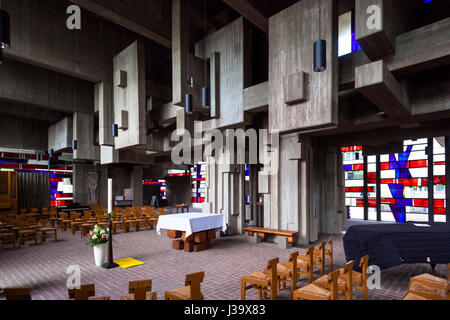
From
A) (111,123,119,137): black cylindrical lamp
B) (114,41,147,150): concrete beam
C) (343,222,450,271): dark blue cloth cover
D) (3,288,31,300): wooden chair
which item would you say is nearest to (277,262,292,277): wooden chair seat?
(343,222,450,271): dark blue cloth cover

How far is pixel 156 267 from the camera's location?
649 centimetres

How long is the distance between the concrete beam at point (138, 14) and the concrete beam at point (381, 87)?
7.16m

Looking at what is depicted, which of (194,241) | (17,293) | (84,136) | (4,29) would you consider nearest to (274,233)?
(194,241)

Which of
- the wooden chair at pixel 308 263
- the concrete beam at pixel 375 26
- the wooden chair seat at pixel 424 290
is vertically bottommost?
the wooden chair at pixel 308 263

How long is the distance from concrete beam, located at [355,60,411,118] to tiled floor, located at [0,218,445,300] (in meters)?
3.66

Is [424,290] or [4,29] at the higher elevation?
[4,29]

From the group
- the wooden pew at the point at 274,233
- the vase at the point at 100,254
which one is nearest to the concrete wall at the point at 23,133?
the vase at the point at 100,254

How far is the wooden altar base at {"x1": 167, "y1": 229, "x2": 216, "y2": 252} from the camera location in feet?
26.4

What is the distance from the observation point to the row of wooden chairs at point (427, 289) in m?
3.30

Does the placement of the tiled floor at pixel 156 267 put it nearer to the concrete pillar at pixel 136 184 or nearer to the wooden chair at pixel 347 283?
the wooden chair at pixel 347 283

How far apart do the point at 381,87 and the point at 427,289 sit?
3395mm

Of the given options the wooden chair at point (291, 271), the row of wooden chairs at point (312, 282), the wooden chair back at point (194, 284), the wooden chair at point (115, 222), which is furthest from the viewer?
the wooden chair at point (115, 222)

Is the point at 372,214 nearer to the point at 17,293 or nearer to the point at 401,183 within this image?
the point at 401,183

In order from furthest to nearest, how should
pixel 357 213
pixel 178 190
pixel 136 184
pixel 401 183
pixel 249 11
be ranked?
1. pixel 178 190
2. pixel 136 184
3. pixel 357 213
4. pixel 401 183
5. pixel 249 11
